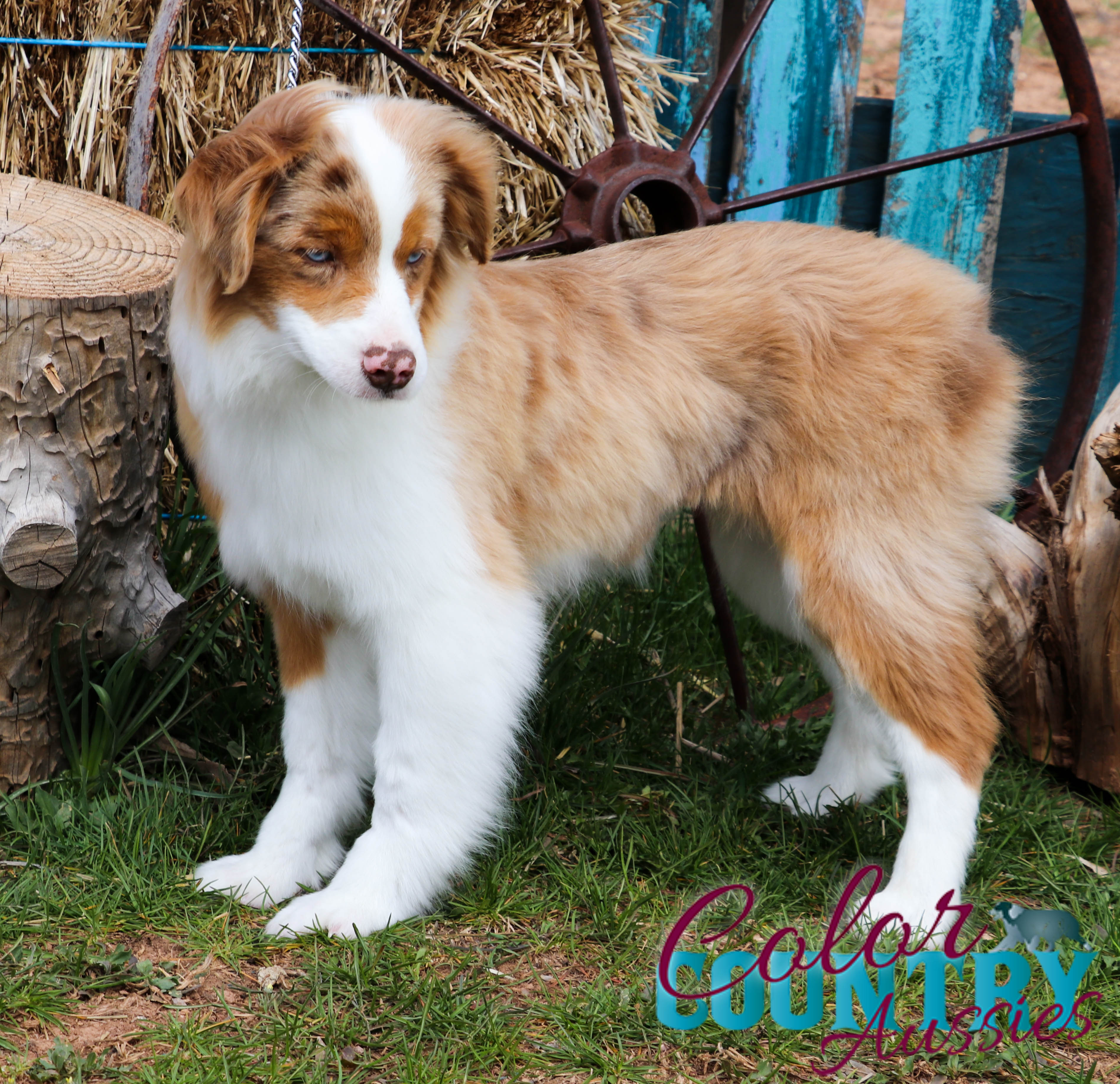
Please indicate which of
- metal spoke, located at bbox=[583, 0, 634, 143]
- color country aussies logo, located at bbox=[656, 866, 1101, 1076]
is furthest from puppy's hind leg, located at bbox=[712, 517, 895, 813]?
metal spoke, located at bbox=[583, 0, 634, 143]

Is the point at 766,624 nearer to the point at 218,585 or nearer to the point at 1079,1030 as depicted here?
the point at 1079,1030

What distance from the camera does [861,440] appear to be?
8.35 ft

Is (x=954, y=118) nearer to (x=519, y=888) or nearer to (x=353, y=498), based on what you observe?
(x=353, y=498)

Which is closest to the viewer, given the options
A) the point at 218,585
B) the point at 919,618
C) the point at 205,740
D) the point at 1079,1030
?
the point at 1079,1030

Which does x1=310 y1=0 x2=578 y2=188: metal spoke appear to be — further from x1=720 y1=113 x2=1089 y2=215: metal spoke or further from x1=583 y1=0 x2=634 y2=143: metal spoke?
x1=720 y1=113 x2=1089 y2=215: metal spoke

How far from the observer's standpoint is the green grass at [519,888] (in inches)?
83.5

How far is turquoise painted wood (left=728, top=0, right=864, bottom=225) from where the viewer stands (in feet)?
12.5

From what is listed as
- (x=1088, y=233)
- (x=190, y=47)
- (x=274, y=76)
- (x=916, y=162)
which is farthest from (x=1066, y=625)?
(x=190, y=47)

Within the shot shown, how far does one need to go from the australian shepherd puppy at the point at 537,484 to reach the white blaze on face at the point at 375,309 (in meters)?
0.07

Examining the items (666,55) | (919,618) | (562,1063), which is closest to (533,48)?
(666,55)

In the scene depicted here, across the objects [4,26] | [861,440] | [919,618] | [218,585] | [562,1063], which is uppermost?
[4,26]

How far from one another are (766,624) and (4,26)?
2516mm

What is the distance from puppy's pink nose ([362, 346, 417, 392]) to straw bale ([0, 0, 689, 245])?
1.56m

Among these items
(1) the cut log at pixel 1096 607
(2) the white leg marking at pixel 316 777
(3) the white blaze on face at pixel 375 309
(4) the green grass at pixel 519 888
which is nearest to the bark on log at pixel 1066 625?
(1) the cut log at pixel 1096 607
